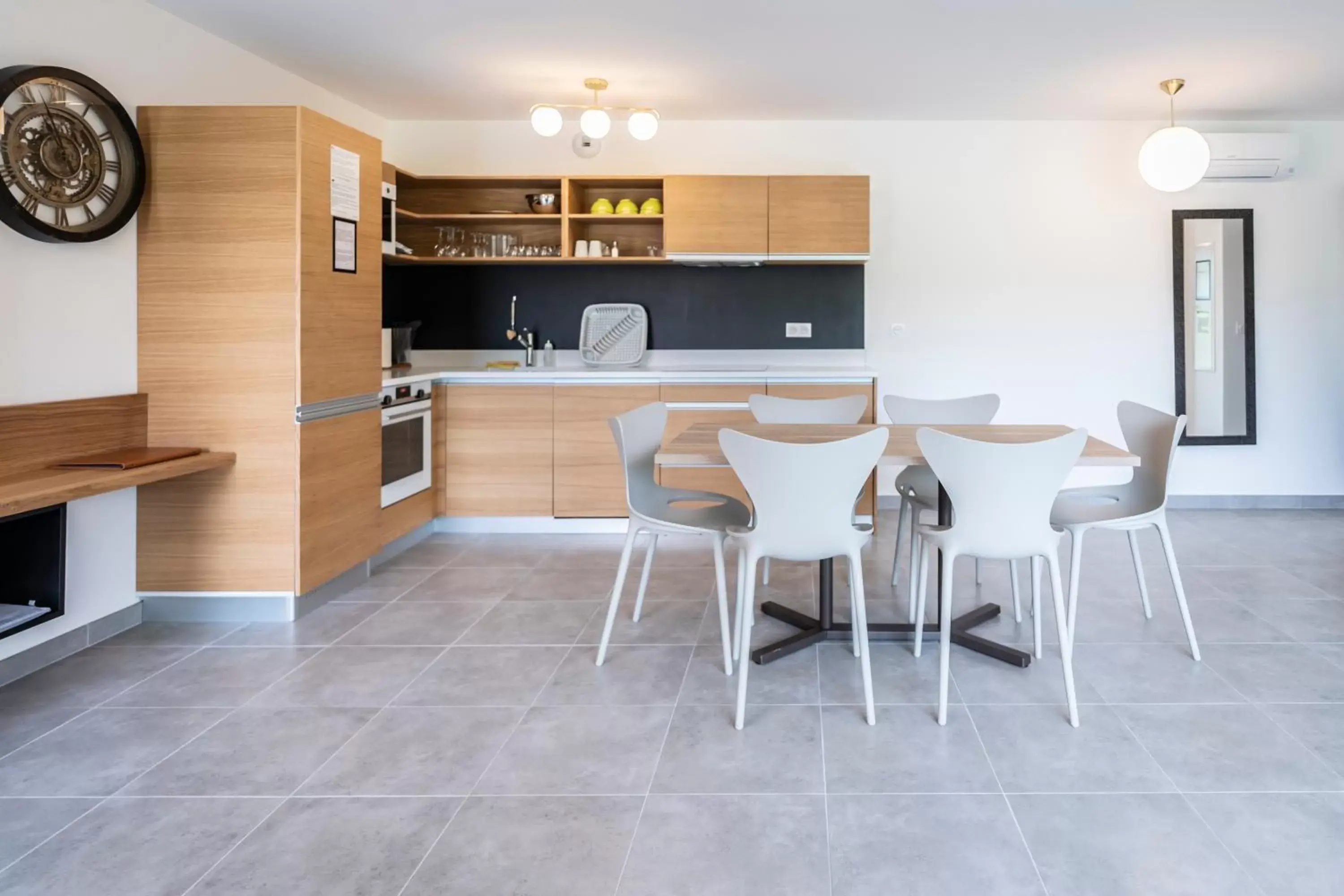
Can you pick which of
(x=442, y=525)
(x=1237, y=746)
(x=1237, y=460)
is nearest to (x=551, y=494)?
(x=442, y=525)

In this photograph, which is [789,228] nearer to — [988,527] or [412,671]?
[988,527]

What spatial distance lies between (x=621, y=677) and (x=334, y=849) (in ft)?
3.76

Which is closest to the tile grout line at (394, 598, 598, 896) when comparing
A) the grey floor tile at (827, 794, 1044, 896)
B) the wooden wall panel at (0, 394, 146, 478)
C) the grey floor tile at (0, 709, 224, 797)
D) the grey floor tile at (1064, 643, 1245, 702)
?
the grey floor tile at (0, 709, 224, 797)

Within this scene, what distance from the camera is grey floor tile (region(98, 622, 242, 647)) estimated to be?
323 centimetres

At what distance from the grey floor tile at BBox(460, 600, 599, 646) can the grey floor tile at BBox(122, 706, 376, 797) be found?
74 centimetres

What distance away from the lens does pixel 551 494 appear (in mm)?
5094

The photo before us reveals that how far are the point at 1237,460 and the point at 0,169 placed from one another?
6.52 m

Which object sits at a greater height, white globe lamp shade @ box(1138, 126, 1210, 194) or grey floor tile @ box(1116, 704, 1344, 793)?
white globe lamp shade @ box(1138, 126, 1210, 194)

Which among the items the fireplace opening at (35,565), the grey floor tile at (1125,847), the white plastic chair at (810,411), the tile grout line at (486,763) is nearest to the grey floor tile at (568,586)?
the tile grout line at (486,763)

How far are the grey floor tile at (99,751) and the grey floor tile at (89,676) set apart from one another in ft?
0.59

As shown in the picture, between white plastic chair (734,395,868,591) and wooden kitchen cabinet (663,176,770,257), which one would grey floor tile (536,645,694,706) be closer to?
white plastic chair (734,395,868,591)

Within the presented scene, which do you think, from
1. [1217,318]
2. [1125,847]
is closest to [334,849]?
[1125,847]

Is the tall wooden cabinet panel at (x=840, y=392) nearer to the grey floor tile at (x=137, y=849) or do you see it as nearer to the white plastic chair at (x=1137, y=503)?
the white plastic chair at (x=1137, y=503)

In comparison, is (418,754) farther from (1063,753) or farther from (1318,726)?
(1318,726)
